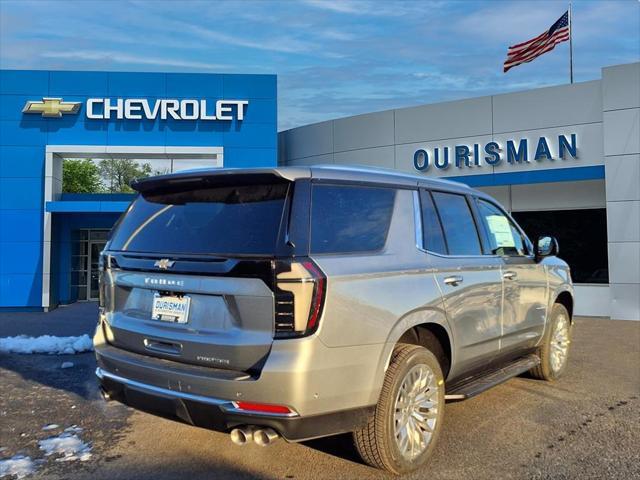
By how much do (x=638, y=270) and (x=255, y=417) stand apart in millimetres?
11937

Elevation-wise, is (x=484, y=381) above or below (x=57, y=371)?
above

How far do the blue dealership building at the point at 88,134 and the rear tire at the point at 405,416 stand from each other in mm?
13254

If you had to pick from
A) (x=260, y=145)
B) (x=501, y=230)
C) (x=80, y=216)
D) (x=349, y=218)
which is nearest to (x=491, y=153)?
(x=260, y=145)

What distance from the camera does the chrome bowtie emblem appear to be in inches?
134

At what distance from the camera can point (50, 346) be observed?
816 cm

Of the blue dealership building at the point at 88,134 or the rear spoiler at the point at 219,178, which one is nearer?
the rear spoiler at the point at 219,178

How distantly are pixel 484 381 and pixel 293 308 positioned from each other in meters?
2.29

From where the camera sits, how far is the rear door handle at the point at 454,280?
4109 millimetres

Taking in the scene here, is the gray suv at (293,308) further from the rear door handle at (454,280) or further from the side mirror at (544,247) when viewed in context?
the side mirror at (544,247)

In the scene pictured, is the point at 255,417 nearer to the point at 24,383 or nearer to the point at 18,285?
the point at 24,383

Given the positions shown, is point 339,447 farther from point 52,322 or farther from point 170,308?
point 52,322

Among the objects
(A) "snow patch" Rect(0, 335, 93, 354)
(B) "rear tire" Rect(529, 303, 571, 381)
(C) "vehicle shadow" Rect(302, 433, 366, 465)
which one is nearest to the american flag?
(B) "rear tire" Rect(529, 303, 571, 381)

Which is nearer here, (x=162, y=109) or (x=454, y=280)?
(x=454, y=280)

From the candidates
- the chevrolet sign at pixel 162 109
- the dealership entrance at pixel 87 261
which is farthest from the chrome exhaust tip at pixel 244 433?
the dealership entrance at pixel 87 261
